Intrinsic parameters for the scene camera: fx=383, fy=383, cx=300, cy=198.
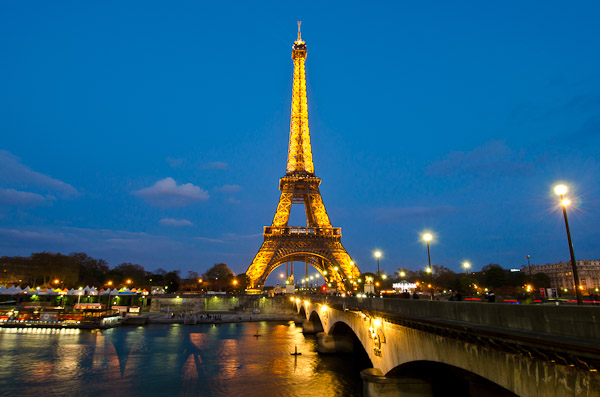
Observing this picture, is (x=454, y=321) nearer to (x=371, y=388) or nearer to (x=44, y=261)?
(x=371, y=388)

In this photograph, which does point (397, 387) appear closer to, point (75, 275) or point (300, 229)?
point (300, 229)

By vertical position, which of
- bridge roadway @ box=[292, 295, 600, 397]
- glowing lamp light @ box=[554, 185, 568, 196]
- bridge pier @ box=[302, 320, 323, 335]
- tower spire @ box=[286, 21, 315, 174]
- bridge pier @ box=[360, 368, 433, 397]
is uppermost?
tower spire @ box=[286, 21, 315, 174]

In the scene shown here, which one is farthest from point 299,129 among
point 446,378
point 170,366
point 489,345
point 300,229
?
point 489,345

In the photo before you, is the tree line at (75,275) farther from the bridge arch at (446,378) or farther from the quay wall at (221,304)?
the bridge arch at (446,378)

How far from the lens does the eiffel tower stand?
7488 cm

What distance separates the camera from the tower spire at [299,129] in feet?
284

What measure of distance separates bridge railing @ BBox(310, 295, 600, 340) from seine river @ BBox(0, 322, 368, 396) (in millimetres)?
15244

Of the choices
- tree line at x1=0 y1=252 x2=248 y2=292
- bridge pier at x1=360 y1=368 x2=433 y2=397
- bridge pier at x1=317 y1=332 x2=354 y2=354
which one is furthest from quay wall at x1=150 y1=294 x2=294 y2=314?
bridge pier at x1=360 y1=368 x2=433 y2=397

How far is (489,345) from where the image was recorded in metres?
9.81

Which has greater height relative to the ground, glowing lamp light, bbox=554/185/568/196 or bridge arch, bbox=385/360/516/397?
glowing lamp light, bbox=554/185/568/196

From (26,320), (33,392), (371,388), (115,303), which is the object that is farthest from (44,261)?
(371,388)

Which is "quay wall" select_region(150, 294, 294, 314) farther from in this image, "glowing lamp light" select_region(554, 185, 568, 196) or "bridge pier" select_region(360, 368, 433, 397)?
"glowing lamp light" select_region(554, 185, 568, 196)

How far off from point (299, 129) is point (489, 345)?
266ft

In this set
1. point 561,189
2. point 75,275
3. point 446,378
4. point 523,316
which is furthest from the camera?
point 75,275
